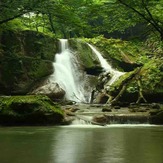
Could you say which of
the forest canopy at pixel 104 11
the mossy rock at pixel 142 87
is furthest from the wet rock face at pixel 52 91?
the forest canopy at pixel 104 11

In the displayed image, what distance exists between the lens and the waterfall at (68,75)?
22933 millimetres

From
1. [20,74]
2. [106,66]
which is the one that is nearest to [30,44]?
[20,74]

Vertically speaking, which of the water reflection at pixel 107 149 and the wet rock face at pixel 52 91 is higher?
the wet rock face at pixel 52 91

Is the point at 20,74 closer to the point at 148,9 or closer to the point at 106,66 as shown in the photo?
the point at 106,66

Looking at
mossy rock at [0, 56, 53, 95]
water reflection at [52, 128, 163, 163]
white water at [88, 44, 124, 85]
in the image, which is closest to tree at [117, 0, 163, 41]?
water reflection at [52, 128, 163, 163]

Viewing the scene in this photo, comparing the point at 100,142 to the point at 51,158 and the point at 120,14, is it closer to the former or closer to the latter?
the point at 51,158

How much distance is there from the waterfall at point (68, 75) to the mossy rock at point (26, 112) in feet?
34.9

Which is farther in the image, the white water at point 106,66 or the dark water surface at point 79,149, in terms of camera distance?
the white water at point 106,66

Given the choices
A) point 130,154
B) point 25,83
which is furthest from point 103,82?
point 130,154

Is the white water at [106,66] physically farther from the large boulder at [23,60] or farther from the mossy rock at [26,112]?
the mossy rock at [26,112]

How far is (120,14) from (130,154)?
7928 mm

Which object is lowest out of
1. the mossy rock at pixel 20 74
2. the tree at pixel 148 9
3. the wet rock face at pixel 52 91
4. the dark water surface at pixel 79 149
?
the dark water surface at pixel 79 149

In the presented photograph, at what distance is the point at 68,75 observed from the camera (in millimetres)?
24453

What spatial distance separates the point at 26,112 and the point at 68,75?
530 inches
